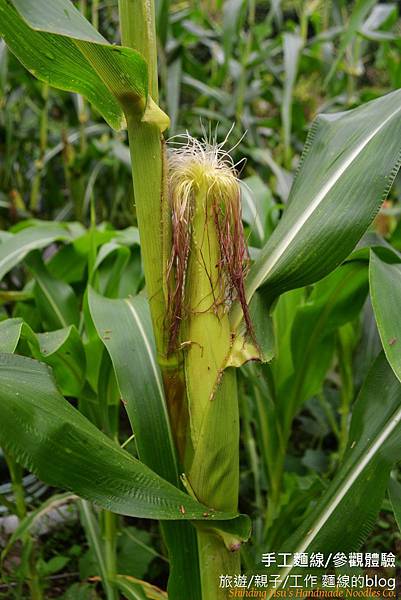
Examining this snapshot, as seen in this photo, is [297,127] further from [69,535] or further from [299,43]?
[69,535]

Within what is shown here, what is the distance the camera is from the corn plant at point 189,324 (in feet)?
1.37

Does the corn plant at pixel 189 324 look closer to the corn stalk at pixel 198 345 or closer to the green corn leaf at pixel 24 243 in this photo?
the corn stalk at pixel 198 345

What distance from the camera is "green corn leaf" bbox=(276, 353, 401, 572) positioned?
517 millimetres

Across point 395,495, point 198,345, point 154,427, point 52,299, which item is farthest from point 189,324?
point 52,299

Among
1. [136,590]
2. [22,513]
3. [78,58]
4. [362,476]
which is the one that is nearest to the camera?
[78,58]

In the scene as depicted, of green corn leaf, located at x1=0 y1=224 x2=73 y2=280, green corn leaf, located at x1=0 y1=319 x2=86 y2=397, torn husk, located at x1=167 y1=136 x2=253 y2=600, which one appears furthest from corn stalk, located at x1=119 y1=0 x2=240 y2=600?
green corn leaf, located at x1=0 y1=224 x2=73 y2=280

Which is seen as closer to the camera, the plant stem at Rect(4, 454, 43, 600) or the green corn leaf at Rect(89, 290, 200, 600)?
the green corn leaf at Rect(89, 290, 200, 600)

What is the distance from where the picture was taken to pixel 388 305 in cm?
49

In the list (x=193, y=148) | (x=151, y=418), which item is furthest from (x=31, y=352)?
(x=193, y=148)

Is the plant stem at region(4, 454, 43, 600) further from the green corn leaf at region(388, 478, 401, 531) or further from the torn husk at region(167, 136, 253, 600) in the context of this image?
the green corn leaf at region(388, 478, 401, 531)

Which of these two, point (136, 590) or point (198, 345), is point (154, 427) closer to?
point (198, 345)

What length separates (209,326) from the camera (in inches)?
19.0

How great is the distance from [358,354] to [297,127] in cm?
98

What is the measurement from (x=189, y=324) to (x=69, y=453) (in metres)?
0.14
